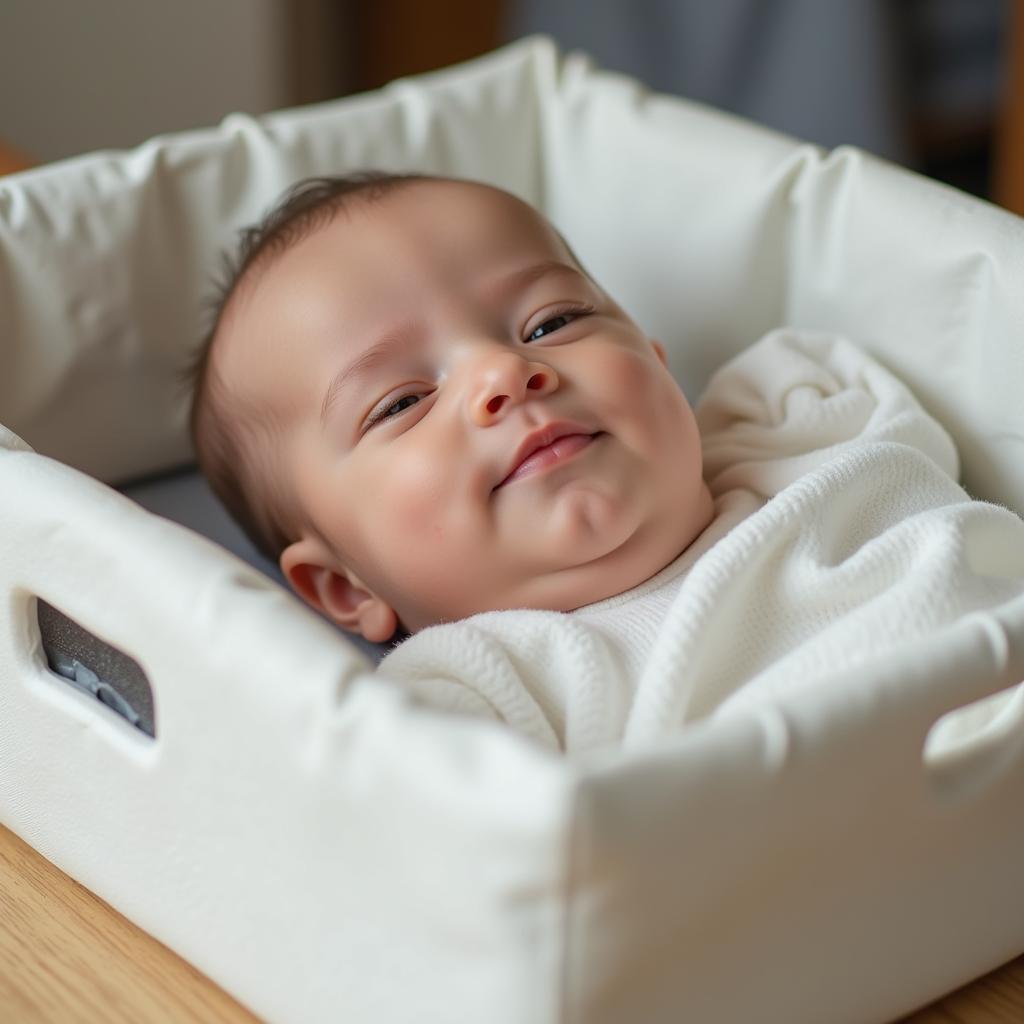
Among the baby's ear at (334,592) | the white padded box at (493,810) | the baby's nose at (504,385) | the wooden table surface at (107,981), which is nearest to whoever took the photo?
the white padded box at (493,810)

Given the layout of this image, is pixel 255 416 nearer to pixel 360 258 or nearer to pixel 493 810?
pixel 360 258

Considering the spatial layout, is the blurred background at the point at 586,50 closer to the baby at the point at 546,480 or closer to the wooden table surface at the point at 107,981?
the baby at the point at 546,480

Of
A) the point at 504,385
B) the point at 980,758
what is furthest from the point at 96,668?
the point at 980,758

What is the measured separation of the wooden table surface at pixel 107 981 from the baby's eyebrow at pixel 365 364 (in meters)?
0.29

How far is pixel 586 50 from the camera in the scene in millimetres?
2227

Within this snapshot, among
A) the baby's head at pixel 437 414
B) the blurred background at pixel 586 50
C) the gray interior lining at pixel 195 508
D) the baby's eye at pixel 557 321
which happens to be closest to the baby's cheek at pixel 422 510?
the baby's head at pixel 437 414

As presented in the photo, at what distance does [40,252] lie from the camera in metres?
1.06

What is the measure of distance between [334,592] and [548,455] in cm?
20

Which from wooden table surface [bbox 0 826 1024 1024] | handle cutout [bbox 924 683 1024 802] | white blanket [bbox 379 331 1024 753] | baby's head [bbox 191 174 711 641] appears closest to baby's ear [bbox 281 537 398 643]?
baby's head [bbox 191 174 711 641]

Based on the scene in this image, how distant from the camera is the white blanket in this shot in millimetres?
754

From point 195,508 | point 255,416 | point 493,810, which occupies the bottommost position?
point 195,508

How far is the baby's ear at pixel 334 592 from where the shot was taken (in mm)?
953

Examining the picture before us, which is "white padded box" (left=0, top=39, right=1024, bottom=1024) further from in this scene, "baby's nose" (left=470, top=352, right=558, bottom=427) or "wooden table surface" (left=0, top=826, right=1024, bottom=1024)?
"baby's nose" (left=470, top=352, right=558, bottom=427)

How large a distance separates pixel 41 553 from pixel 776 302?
0.58m
